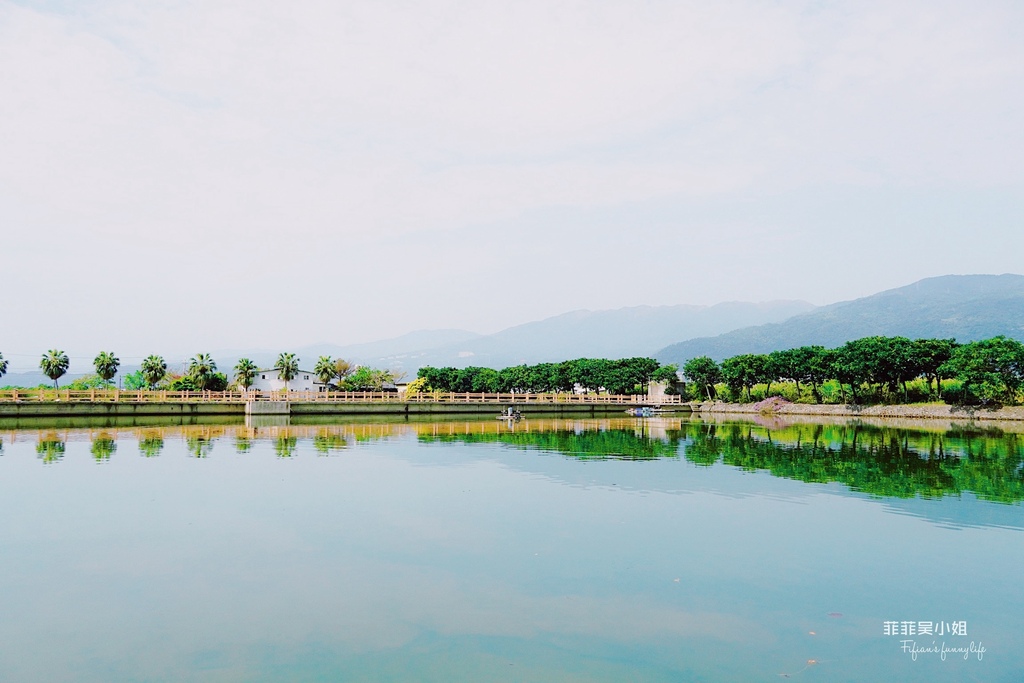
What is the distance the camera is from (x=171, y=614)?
11.3 meters

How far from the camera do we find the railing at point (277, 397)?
215 ft

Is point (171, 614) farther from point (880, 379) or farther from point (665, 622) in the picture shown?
point (880, 379)

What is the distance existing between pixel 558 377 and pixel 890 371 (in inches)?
1735

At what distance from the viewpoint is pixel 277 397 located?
74.8m

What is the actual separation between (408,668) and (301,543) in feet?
23.7

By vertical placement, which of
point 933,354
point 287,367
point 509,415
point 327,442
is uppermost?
point 287,367

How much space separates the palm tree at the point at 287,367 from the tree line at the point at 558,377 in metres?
17.4

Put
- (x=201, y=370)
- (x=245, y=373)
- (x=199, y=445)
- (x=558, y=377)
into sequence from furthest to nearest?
1. (x=558, y=377)
2. (x=245, y=373)
3. (x=201, y=370)
4. (x=199, y=445)

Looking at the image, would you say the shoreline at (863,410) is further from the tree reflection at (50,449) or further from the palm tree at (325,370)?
the tree reflection at (50,449)

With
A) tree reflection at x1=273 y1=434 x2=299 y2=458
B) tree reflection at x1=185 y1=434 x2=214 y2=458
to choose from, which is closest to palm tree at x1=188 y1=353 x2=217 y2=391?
tree reflection at x1=185 y1=434 x2=214 y2=458

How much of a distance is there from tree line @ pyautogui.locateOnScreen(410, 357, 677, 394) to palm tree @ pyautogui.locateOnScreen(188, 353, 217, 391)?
94.7ft

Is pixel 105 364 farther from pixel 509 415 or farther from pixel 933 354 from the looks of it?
pixel 933 354

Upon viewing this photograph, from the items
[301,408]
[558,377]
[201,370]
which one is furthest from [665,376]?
[201,370]

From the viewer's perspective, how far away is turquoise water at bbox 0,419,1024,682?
31.9ft
